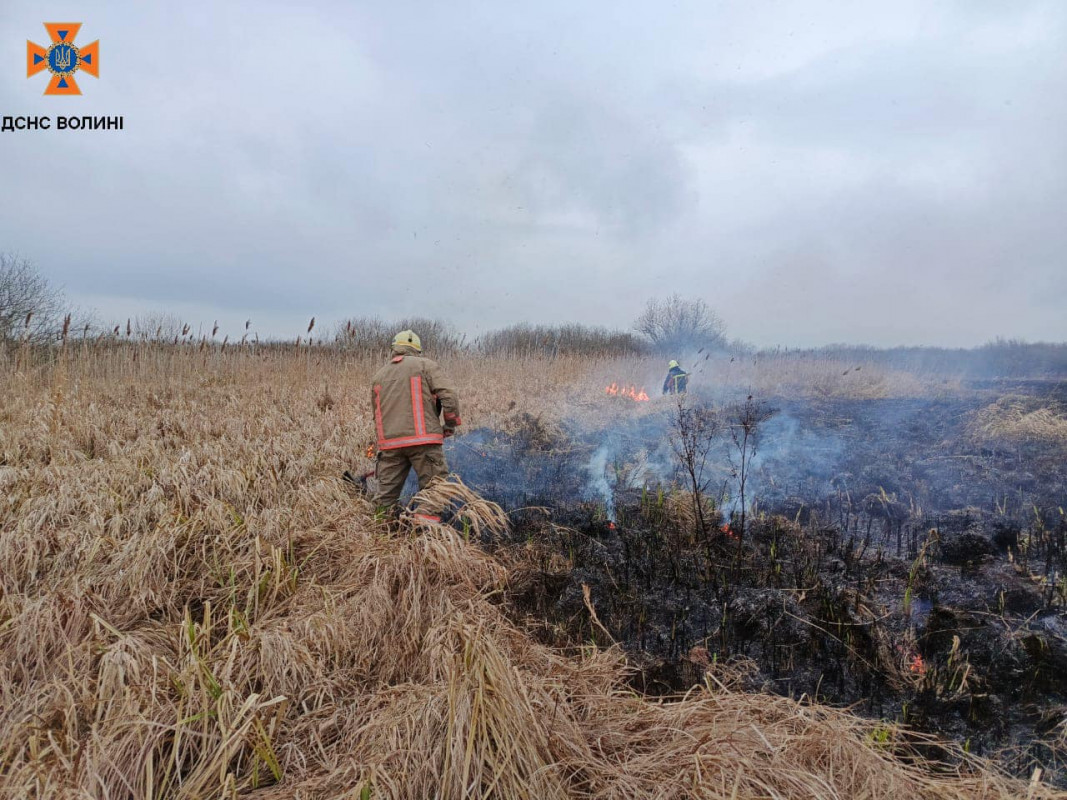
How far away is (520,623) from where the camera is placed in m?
3.82

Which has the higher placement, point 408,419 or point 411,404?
point 411,404

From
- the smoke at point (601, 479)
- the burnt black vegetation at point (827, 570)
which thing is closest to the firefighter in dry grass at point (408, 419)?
the burnt black vegetation at point (827, 570)

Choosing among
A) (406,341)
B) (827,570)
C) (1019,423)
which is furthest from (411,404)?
(1019,423)

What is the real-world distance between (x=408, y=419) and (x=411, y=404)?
148 mm

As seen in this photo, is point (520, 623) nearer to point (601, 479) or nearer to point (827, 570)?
point (827, 570)

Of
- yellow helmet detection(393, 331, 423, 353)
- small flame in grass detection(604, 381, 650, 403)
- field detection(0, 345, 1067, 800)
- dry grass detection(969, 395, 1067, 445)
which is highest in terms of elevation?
yellow helmet detection(393, 331, 423, 353)

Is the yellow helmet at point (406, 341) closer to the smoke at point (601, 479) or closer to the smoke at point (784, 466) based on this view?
the smoke at point (784, 466)

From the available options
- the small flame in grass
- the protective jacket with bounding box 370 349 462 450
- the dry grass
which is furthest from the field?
the small flame in grass

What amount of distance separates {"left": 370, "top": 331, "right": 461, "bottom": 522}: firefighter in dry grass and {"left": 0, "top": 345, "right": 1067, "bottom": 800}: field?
1.43ft

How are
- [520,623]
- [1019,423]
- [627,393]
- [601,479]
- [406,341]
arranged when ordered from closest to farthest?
[520,623]
[406,341]
[601,479]
[1019,423]
[627,393]

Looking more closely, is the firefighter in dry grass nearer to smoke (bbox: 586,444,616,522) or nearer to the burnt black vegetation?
the burnt black vegetation

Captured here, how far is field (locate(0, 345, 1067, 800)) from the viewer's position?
7.27 ft

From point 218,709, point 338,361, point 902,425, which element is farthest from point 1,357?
point 902,425

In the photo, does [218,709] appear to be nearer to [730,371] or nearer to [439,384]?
[439,384]
